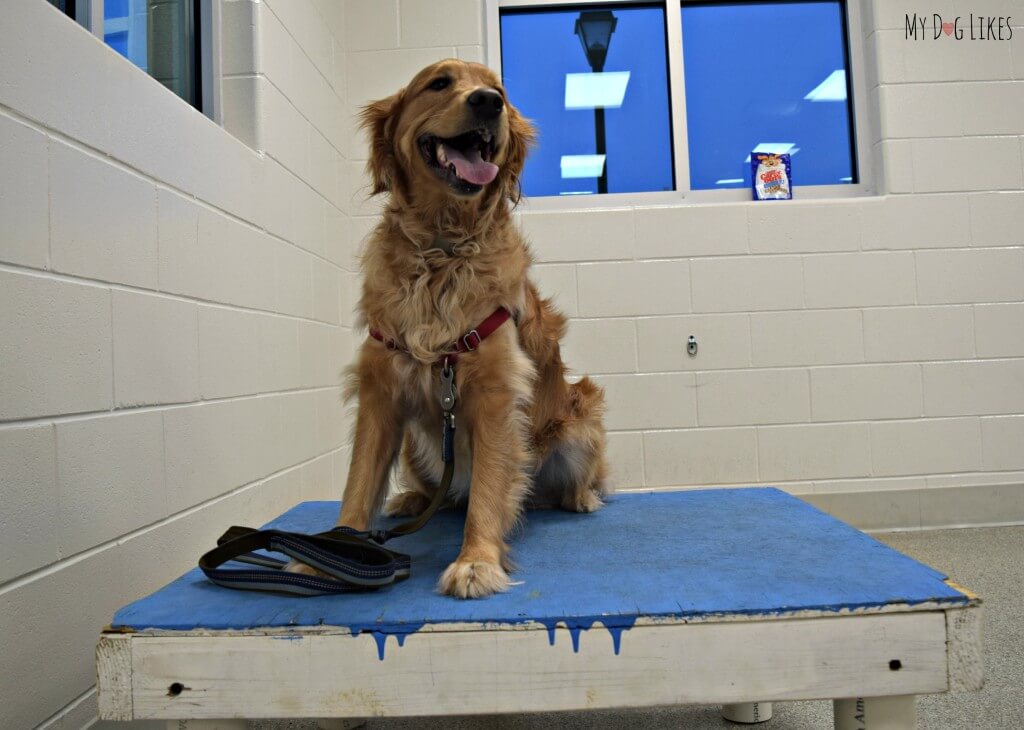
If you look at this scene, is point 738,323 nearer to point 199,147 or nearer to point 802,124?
Result: point 802,124

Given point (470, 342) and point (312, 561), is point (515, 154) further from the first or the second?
point (312, 561)

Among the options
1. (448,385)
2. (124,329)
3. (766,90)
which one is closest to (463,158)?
(448,385)

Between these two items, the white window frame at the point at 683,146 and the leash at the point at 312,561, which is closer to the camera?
the leash at the point at 312,561

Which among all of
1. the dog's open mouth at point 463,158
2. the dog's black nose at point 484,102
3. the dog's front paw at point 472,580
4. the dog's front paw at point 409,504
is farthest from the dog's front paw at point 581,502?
the dog's black nose at point 484,102

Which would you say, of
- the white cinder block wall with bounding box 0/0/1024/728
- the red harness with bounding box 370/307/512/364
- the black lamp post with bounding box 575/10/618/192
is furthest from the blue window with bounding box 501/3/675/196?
the red harness with bounding box 370/307/512/364

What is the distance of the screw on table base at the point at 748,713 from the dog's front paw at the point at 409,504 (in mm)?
826

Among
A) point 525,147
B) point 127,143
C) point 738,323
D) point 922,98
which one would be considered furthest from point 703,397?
point 127,143

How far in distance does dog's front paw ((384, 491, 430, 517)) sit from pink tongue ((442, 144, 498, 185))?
2.58ft

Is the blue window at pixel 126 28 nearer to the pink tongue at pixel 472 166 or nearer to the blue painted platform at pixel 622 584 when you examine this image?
the pink tongue at pixel 472 166

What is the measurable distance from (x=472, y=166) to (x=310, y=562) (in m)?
0.83

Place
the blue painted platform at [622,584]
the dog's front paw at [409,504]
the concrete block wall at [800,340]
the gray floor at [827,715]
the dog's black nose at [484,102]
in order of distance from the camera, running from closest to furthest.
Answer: the blue painted platform at [622,584] < the dog's black nose at [484,102] < the gray floor at [827,715] < the dog's front paw at [409,504] < the concrete block wall at [800,340]

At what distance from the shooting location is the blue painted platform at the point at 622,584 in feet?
3.34

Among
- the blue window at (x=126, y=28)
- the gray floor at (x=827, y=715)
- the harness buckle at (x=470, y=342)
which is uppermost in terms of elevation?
the blue window at (x=126, y=28)

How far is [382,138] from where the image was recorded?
1.64 m
